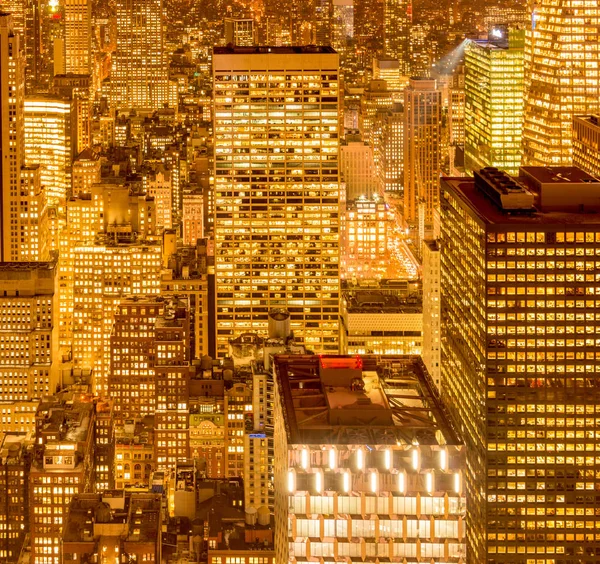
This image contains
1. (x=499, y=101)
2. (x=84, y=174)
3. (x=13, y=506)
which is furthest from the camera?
(x=84, y=174)

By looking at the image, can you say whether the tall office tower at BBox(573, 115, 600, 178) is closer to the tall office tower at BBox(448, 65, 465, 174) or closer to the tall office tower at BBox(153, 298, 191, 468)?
the tall office tower at BBox(153, 298, 191, 468)

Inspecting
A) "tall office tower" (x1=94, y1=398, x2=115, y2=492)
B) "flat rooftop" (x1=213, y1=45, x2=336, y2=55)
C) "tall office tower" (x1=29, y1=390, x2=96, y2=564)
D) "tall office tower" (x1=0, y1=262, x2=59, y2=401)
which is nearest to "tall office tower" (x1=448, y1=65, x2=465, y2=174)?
"flat rooftop" (x1=213, y1=45, x2=336, y2=55)

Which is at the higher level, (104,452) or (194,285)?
(194,285)

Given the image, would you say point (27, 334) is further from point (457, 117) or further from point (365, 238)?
point (457, 117)

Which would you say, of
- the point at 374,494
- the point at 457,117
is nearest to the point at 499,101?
the point at 457,117

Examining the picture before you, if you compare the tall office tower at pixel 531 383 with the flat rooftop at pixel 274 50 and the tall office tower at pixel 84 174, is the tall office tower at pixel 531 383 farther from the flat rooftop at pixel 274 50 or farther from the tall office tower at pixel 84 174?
the tall office tower at pixel 84 174

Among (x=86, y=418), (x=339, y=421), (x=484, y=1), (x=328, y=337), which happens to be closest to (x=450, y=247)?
(x=339, y=421)
